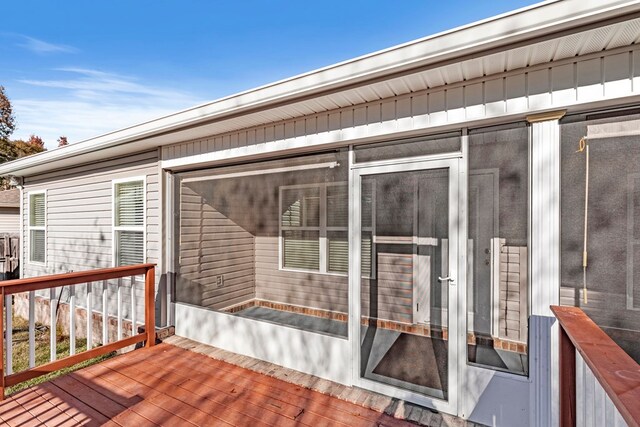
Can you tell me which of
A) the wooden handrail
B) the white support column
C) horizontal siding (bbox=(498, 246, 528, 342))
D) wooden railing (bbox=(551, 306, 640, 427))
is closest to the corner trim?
the white support column

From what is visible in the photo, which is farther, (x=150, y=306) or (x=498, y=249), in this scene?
(x=150, y=306)

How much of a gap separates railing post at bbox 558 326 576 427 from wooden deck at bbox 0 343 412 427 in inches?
41.1

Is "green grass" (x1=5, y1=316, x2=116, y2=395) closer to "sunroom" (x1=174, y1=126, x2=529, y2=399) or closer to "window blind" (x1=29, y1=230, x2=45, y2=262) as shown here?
"window blind" (x1=29, y1=230, x2=45, y2=262)

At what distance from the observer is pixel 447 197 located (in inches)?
94.1

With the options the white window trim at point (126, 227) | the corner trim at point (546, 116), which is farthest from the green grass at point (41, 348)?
the corner trim at point (546, 116)

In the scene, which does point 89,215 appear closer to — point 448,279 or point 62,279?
point 62,279

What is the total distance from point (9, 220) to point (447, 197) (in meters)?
A: 16.0

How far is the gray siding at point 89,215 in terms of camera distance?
170 inches

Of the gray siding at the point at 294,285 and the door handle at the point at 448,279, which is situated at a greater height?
the door handle at the point at 448,279

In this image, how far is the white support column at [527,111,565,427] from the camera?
2012mm

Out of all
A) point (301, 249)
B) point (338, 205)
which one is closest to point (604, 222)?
point (338, 205)

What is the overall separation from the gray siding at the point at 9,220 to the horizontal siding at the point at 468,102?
1389 centimetres

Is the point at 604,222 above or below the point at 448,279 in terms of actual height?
above

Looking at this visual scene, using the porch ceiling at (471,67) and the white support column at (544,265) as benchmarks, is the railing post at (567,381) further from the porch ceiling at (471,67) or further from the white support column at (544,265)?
the porch ceiling at (471,67)
